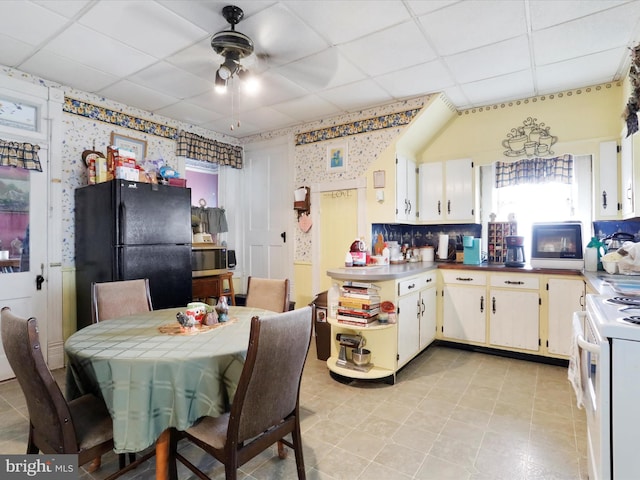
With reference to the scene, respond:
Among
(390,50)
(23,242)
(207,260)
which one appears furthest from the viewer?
(207,260)

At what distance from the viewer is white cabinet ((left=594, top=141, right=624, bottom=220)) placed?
10.6 feet

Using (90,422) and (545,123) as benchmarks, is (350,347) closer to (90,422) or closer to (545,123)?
(90,422)

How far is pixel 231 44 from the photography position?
7.74 ft

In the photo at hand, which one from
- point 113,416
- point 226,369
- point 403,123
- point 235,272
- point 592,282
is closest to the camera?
point 113,416

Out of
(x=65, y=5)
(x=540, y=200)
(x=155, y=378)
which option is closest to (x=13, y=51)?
(x=65, y=5)

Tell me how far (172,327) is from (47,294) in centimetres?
210

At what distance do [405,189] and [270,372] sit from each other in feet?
9.77

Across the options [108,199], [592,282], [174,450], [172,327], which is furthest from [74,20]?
[592,282]

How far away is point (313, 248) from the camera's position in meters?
4.38

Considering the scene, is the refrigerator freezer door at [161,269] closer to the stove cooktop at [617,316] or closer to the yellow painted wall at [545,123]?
the yellow painted wall at [545,123]

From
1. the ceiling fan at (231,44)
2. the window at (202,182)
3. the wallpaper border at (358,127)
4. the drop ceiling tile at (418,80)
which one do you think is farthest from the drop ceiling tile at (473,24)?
the window at (202,182)

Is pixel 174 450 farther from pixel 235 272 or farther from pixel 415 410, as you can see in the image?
pixel 235 272

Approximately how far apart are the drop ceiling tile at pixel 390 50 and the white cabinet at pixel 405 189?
1051mm

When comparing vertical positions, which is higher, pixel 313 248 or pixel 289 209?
pixel 289 209
